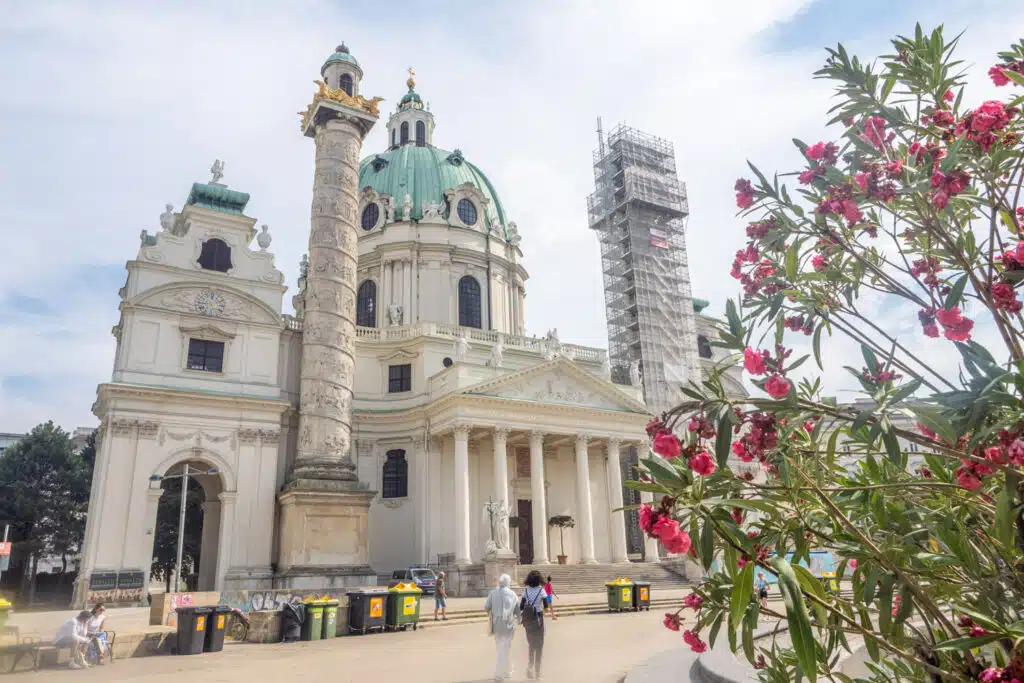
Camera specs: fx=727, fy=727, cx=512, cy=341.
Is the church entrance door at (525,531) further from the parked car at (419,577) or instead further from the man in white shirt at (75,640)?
the man in white shirt at (75,640)

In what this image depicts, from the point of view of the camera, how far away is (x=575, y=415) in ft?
119

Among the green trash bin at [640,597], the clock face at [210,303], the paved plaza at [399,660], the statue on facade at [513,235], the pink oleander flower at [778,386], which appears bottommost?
the paved plaza at [399,660]

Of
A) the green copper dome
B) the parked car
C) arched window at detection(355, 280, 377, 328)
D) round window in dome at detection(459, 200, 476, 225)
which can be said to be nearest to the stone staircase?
the parked car

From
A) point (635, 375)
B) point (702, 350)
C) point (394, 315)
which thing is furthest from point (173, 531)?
point (702, 350)

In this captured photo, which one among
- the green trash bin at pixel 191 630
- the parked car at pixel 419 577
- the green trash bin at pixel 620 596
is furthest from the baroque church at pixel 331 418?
the green trash bin at pixel 191 630

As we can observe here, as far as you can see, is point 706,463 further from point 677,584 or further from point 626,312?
point 626,312

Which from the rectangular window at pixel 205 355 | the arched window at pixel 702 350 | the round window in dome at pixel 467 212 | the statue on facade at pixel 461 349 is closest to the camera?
the rectangular window at pixel 205 355

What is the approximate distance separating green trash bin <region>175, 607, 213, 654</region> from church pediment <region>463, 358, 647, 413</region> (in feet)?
64.8

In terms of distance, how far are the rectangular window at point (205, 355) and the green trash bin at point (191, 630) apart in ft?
61.3

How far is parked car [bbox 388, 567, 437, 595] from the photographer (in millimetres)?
29234

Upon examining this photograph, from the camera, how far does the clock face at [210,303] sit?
1265 inches

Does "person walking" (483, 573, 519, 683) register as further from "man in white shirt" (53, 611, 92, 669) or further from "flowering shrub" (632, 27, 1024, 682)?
"man in white shirt" (53, 611, 92, 669)

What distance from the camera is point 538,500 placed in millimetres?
34219

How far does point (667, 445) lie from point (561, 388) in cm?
3269
